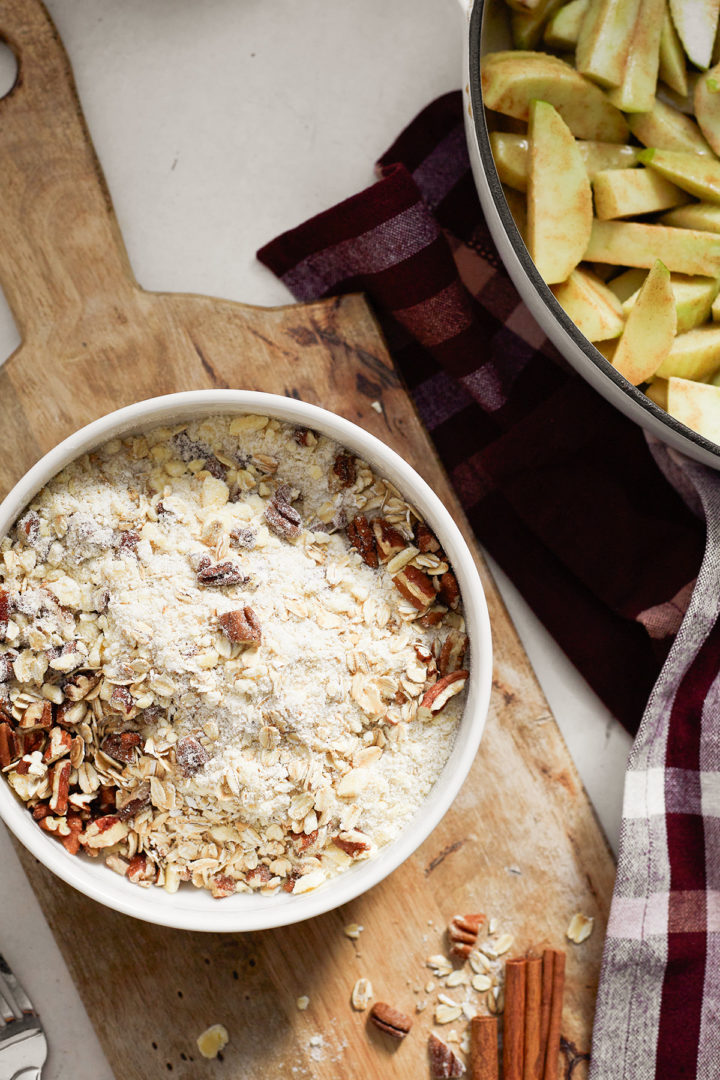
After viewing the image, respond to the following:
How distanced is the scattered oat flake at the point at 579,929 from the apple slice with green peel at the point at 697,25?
3.77 ft

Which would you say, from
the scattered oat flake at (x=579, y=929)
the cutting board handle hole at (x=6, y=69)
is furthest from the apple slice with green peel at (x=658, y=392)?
the cutting board handle hole at (x=6, y=69)

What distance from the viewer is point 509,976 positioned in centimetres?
114

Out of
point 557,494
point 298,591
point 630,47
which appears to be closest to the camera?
point 298,591

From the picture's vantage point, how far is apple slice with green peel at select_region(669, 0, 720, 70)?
1095 mm

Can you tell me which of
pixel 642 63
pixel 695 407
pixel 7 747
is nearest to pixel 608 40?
pixel 642 63

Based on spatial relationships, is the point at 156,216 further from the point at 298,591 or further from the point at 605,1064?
the point at 605,1064

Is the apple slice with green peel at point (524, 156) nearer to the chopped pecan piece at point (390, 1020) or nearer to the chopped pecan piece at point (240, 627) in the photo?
the chopped pecan piece at point (240, 627)

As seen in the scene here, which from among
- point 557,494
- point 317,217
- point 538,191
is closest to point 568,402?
point 557,494

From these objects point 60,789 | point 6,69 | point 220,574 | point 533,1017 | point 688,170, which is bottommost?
point 533,1017

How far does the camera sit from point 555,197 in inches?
41.2

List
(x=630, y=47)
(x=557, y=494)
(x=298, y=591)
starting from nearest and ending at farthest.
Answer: (x=298, y=591) → (x=630, y=47) → (x=557, y=494)

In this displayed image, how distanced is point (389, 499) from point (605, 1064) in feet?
2.65

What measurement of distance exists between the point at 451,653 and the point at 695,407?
44 cm

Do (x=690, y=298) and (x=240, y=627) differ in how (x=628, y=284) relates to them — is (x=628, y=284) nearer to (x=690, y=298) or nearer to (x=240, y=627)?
(x=690, y=298)
